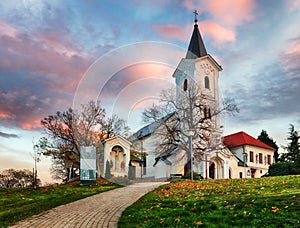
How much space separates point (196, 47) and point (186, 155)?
15467mm

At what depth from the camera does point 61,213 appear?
10273mm

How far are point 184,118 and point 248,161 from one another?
19.0m

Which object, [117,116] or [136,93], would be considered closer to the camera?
[136,93]

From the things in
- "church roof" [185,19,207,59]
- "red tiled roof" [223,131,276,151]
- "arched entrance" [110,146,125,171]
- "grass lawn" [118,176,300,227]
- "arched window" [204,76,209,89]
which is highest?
"church roof" [185,19,207,59]

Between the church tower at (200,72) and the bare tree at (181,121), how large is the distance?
17.5 feet

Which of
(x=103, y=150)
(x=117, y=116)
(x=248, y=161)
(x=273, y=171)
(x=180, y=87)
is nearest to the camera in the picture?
(x=273, y=171)

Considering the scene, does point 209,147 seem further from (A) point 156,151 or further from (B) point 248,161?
(B) point 248,161

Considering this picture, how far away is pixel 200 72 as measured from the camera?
40.9 m

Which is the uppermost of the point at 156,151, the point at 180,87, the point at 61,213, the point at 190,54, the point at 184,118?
the point at 190,54

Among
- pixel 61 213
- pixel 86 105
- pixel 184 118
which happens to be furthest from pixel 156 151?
pixel 61 213

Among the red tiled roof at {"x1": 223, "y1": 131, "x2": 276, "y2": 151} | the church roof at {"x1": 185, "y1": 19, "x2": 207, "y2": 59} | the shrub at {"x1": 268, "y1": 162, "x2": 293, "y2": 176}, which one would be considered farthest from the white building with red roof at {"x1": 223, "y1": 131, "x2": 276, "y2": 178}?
the shrub at {"x1": 268, "y1": 162, "x2": 293, "y2": 176}

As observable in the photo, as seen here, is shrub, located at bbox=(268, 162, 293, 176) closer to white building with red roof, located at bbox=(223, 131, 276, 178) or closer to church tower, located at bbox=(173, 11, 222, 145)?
church tower, located at bbox=(173, 11, 222, 145)

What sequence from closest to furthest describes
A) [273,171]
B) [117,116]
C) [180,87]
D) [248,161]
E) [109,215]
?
[109,215] → [273,171] → [117,116] → [180,87] → [248,161]

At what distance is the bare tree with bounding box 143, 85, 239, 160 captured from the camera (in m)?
31.8
